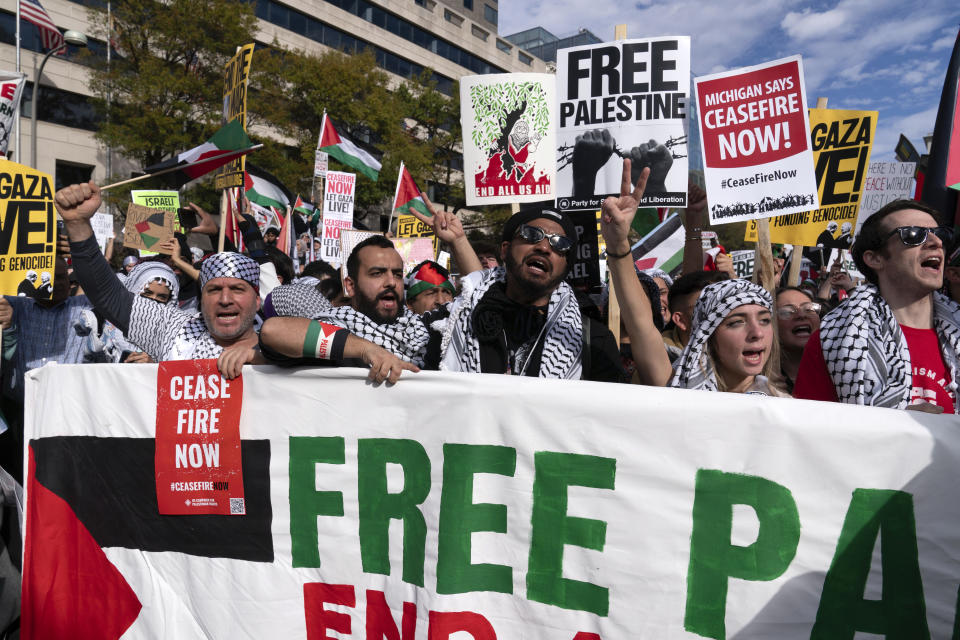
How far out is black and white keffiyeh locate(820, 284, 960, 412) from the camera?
7.27 ft

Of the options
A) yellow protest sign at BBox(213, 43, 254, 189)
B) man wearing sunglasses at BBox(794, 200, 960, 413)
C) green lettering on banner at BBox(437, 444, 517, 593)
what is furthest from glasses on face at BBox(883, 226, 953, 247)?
yellow protest sign at BBox(213, 43, 254, 189)

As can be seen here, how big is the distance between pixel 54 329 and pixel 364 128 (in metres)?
29.8

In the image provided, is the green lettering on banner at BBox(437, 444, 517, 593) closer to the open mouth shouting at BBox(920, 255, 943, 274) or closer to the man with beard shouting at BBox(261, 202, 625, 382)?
the man with beard shouting at BBox(261, 202, 625, 382)

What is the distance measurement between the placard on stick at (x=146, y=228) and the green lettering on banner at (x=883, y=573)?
740 cm

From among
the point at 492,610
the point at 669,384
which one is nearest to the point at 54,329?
the point at 492,610

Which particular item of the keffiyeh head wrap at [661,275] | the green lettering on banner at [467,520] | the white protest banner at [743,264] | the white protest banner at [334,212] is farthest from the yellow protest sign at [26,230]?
the white protest banner at [743,264]

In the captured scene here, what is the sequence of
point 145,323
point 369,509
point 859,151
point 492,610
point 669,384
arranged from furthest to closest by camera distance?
point 859,151 → point 145,323 → point 669,384 → point 369,509 → point 492,610

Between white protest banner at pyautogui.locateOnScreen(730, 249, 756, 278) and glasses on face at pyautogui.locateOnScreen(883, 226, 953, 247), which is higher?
white protest banner at pyautogui.locateOnScreen(730, 249, 756, 278)

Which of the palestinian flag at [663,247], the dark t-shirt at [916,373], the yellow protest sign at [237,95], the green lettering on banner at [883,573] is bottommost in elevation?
the green lettering on banner at [883,573]

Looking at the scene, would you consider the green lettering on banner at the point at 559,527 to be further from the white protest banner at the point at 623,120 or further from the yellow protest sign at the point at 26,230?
the yellow protest sign at the point at 26,230

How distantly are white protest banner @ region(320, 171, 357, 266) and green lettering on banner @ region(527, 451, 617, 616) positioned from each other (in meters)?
7.74

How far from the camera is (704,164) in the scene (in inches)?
150

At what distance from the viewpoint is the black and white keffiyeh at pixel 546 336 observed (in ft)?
8.07

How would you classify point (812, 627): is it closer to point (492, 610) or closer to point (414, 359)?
point (492, 610)
